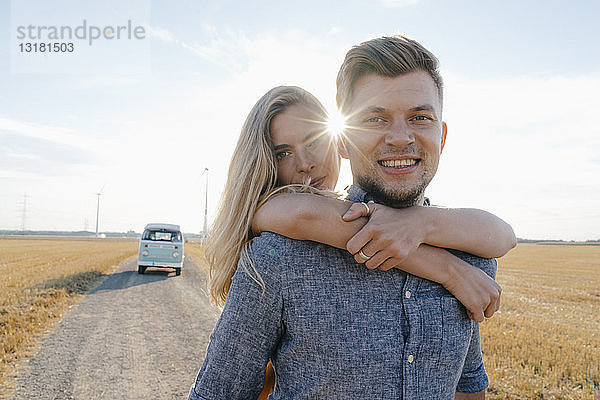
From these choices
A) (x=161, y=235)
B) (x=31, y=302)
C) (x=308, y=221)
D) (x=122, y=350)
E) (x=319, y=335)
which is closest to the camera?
(x=319, y=335)

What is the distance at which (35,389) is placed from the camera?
231 inches

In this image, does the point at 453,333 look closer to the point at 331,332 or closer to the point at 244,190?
the point at 331,332

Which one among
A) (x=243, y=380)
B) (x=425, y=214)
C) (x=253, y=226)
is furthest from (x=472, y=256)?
(x=243, y=380)

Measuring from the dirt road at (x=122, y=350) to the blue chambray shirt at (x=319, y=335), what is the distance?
5028 mm

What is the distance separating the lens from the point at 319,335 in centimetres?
139

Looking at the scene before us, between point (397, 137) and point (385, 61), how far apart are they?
0.99ft

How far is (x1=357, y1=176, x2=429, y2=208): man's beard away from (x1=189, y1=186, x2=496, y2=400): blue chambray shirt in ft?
1.15

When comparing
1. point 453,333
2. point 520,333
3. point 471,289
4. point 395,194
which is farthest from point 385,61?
point 520,333

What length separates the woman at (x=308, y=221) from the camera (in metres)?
1.49

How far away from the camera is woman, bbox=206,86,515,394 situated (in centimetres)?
149

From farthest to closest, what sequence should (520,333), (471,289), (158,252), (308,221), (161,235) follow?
(161,235) → (158,252) → (520,333) → (471,289) → (308,221)

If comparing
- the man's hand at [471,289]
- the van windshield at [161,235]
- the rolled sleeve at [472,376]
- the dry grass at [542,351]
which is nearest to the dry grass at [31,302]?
the van windshield at [161,235]

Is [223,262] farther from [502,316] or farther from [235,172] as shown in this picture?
[502,316]

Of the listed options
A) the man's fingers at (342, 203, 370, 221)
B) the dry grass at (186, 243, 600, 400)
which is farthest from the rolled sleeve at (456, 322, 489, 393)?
the dry grass at (186, 243, 600, 400)
